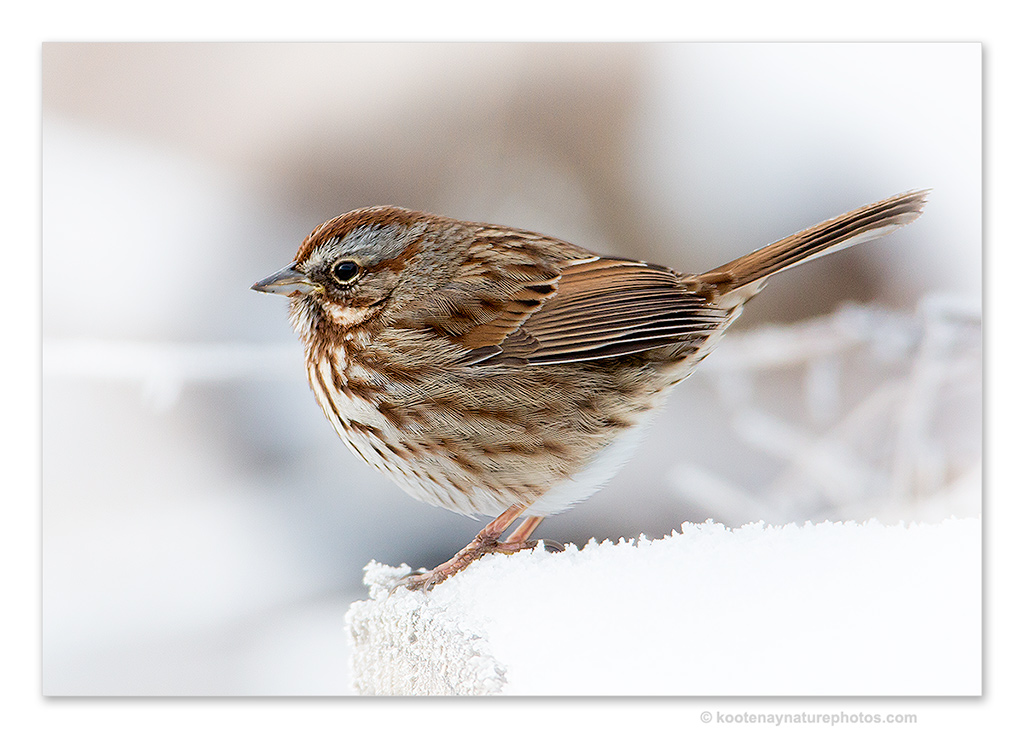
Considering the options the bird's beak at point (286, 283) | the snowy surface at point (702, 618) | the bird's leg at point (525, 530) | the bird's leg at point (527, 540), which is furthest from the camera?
the bird's leg at point (525, 530)

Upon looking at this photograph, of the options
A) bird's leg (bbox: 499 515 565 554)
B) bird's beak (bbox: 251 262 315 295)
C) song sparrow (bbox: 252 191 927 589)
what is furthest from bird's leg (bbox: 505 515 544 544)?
bird's beak (bbox: 251 262 315 295)

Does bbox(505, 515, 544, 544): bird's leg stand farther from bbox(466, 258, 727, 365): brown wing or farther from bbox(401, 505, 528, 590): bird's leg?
bbox(466, 258, 727, 365): brown wing

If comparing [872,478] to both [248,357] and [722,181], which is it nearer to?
[722,181]

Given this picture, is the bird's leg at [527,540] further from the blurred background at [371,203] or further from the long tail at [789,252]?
the long tail at [789,252]

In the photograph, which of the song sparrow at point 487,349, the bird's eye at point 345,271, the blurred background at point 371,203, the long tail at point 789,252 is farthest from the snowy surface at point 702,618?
the bird's eye at point 345,271

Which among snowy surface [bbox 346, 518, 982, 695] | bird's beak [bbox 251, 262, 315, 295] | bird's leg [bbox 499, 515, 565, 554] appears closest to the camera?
snowy surface [bbox 346, 518, 982, 695]
